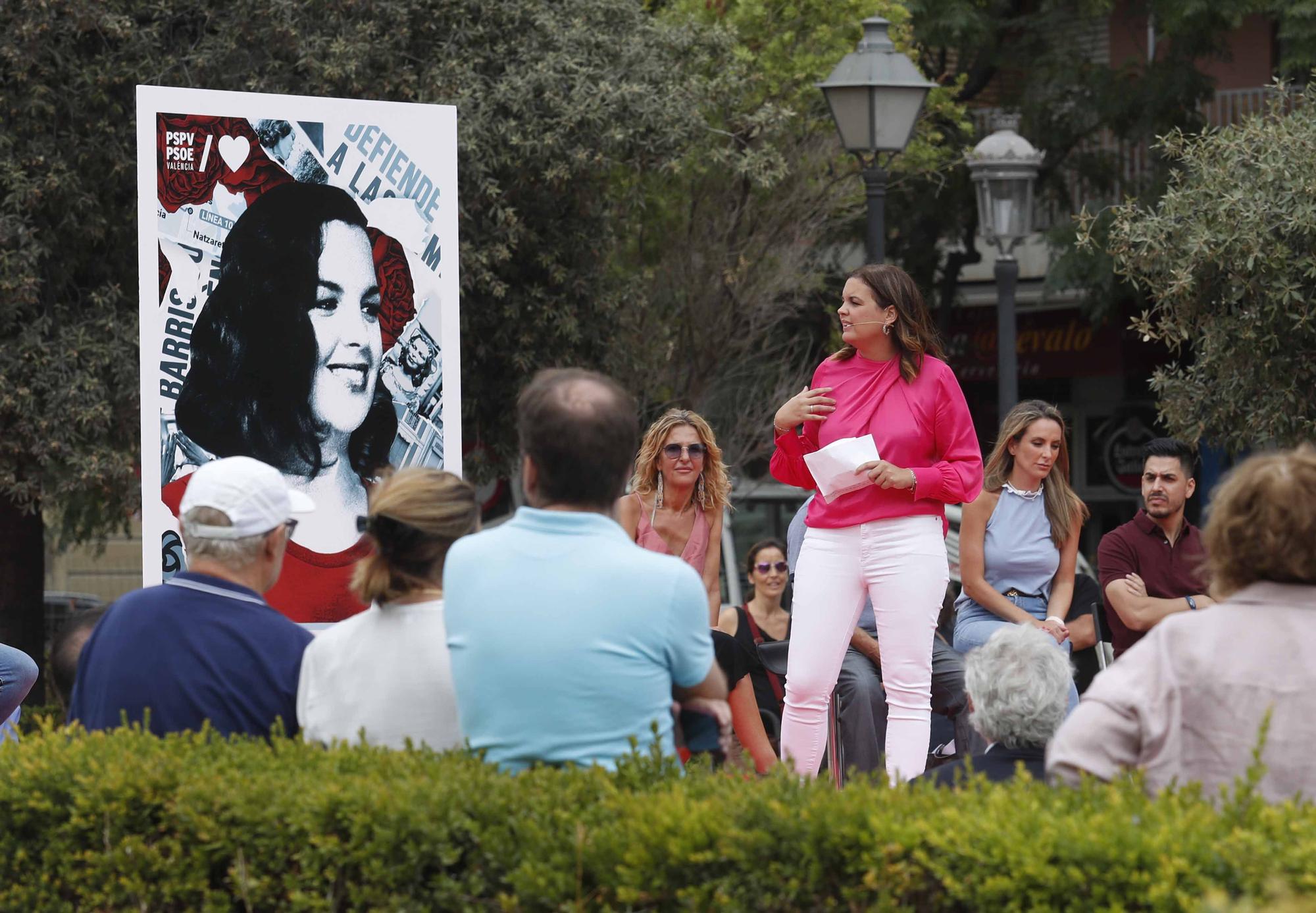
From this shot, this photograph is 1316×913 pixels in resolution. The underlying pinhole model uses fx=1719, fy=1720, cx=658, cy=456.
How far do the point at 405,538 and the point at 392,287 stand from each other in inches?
132

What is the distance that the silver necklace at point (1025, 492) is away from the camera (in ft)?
23.9

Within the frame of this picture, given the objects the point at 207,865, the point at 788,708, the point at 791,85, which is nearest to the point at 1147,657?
the point at 207,865

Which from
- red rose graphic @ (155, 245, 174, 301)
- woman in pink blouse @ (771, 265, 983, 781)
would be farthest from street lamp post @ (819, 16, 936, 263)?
red rose graphic @ (155, 245, 174, 301)

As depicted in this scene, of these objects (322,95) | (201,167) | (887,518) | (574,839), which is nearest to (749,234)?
(322,95)

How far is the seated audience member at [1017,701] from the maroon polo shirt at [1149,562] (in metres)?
3.15

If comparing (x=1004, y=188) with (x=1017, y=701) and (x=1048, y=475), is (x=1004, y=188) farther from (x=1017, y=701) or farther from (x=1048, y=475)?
(x=1017, y=701)

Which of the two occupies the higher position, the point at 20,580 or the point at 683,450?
the point at 683,450

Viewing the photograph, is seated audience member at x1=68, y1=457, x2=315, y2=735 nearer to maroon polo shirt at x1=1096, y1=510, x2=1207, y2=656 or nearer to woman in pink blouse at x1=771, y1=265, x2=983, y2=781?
woman in pink blouse at x1=771, y1=265, x2=983, y2=781

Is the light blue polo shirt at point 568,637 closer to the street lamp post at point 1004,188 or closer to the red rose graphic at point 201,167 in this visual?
the red rose graphic at point 201,167

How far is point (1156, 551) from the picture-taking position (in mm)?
7410

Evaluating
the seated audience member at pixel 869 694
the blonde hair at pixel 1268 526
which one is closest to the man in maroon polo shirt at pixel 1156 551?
the seated audience member at pixel 869 694

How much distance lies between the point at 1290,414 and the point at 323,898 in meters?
7.25

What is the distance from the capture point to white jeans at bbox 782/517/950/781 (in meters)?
5.86

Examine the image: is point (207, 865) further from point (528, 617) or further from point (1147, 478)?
point (1147, 478)
